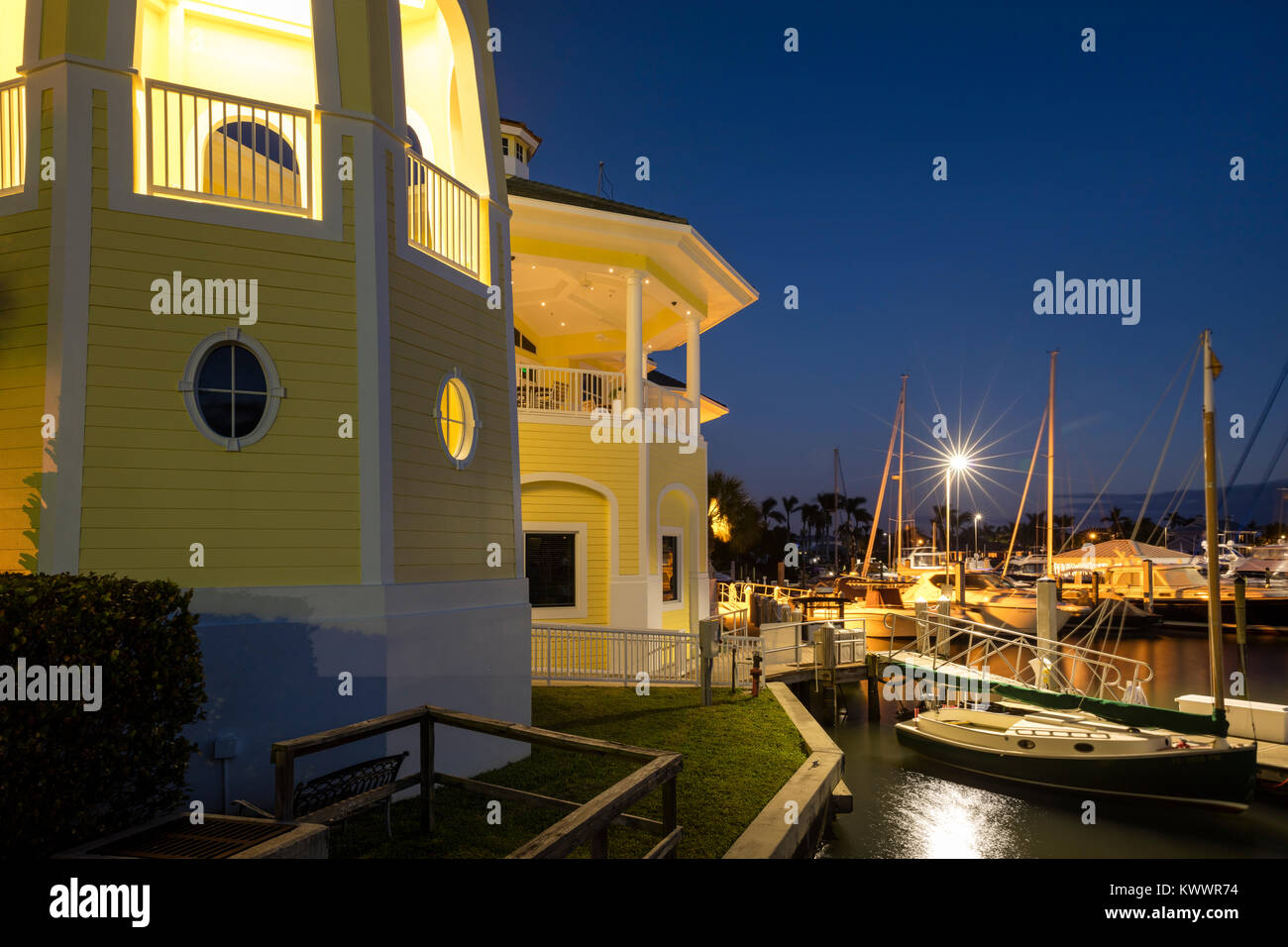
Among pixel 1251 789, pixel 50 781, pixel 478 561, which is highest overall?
pixel 478 561

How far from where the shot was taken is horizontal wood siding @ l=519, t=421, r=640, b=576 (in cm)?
1708

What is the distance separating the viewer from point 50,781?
4777mm

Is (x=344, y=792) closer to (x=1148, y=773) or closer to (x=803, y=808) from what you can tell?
(x=803, y=808)

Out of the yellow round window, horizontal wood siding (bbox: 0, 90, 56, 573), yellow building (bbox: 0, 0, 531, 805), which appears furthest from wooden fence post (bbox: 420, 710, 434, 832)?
horizontal wood siding (bbox: 0, 90, 56, 573)

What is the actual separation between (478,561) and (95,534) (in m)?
4.12

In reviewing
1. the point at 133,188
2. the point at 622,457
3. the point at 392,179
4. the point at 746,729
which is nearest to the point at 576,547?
the point at 622,457

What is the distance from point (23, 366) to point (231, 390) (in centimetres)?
178

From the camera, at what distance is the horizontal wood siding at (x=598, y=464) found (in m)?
17.1

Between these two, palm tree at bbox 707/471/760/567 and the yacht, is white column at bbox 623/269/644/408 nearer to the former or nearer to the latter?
palm tree at bbox 707/471/760/567

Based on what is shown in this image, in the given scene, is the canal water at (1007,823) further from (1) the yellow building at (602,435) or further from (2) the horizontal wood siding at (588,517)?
(2) the horizontal wood siding at (588,517)

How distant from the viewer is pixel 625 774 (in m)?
9.23
